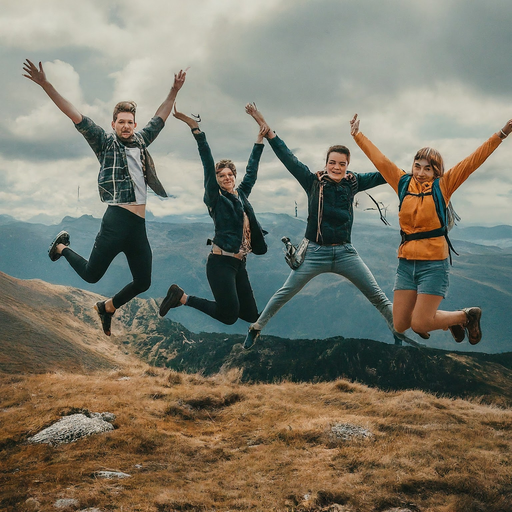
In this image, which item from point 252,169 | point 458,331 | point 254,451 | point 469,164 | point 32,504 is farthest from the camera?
point 254,451

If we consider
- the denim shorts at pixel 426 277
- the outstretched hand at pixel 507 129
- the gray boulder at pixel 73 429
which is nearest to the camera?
the outstretched hand at pixel 507 129

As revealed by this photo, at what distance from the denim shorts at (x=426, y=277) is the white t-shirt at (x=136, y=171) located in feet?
15.4

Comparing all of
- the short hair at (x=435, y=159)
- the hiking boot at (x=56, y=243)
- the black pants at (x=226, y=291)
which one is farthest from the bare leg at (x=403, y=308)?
the hiking boot at (x=56, y=243)

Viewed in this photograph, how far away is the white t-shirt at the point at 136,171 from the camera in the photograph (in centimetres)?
766

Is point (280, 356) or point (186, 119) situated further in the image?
point (280, 356)

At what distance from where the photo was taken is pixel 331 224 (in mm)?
8164

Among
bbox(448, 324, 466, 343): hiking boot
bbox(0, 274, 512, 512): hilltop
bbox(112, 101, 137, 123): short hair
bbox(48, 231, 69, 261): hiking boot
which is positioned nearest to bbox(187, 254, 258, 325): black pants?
bbox(48, 231, 69, 261): hiking boot

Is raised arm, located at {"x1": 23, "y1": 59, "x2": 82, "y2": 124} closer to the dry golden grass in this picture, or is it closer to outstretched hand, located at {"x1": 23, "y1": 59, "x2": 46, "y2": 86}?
outstretched hand, located at {"x1": 23, "y1": 59, "x2": 46, "y2": 86}

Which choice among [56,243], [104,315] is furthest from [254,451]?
[56,243]

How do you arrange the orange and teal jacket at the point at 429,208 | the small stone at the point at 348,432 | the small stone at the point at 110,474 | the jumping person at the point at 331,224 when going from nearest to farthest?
the orange and teal jacket at the point at 429,208, the jumping person at the point at 331,224, the small stone at the point at 110,474, the small stone at the point at 348,432

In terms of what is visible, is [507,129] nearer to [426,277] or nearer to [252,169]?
[426,277]

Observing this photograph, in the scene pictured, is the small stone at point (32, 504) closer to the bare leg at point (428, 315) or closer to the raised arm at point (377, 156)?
the bare leg at point (428, 315)

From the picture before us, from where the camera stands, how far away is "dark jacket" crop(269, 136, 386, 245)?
814 cm

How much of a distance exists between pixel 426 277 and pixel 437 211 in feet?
3.58
